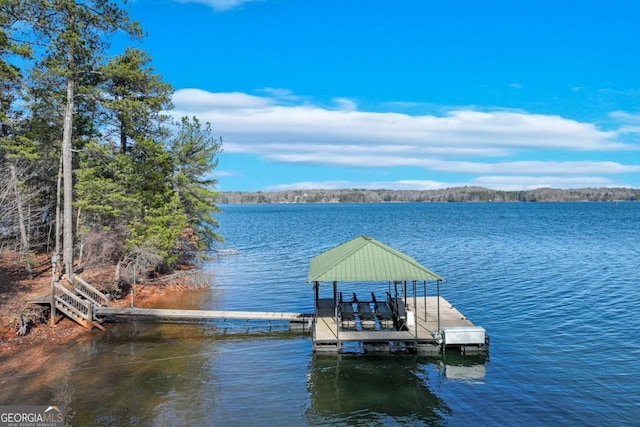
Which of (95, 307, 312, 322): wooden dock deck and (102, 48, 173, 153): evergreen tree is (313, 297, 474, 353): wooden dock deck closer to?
(95, 307, 312, 322): wooden dock deck

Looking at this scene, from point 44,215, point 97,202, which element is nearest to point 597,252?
point 97,202

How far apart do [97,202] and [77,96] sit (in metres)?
5.35

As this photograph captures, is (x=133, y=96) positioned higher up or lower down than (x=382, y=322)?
higher up

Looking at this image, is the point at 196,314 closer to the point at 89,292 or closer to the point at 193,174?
the point at 89,292

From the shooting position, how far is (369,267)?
17.7 meters

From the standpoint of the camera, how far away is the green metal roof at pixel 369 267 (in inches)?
673

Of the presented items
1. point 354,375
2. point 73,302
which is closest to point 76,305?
point 73,302

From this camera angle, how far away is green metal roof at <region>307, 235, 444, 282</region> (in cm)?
1709

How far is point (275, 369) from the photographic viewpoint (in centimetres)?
1620

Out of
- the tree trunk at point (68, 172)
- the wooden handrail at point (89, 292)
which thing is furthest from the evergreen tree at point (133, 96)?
the wooden handrail at point (89, 292)

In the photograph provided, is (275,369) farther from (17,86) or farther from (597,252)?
(597,252)

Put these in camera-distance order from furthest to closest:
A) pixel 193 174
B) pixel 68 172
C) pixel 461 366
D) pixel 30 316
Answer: pixel 193 174 < pixel 68 172 < pixel 30 316 < pixel 461 366

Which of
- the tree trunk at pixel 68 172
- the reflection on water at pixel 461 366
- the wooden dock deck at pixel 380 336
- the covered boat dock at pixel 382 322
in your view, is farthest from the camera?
the tree trunk at pixel 68 172

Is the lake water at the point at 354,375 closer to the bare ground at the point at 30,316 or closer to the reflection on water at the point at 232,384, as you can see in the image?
the reflection on water at the point at 232,384
